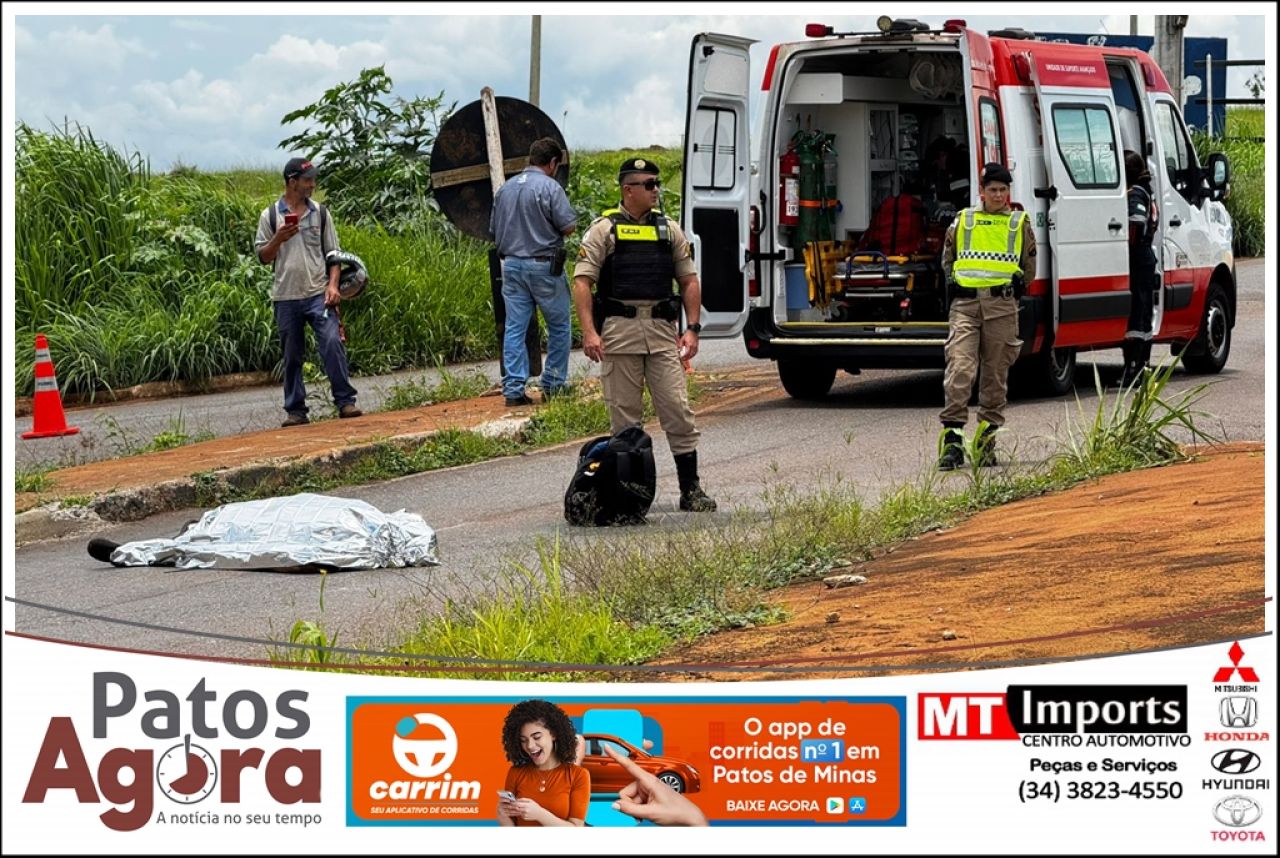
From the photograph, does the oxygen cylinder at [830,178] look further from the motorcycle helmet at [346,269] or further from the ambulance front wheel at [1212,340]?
the motorcycle helmet at [346,269]

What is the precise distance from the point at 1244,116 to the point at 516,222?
2899 centimetres

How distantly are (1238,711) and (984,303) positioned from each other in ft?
19.9

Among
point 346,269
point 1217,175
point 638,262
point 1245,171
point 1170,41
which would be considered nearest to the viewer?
point 638,262

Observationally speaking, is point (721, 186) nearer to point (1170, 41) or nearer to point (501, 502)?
point (501, 502)

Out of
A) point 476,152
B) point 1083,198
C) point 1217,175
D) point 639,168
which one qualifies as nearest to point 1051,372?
point 1083,198

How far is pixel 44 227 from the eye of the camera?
20375mm

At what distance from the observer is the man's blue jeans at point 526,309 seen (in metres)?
14.0

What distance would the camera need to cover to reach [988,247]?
11.4 meters

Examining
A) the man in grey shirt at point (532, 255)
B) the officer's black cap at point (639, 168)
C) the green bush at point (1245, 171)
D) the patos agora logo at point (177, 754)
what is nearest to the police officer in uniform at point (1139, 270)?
the man in grey shirt at point (532, 255)

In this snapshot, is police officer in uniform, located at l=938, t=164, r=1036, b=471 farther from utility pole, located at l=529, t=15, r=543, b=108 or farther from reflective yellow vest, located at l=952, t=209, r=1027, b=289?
utility pole, located at l=529, t=15, r=543, b=108

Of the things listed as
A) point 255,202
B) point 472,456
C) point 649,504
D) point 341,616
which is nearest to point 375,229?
point 255,202

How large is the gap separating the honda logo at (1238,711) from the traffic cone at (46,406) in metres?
11.5

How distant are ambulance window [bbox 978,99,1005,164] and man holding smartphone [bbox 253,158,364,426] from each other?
4540 mm

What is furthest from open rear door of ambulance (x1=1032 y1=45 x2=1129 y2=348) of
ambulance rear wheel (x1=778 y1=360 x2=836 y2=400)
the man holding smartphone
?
the man holding smartphone
